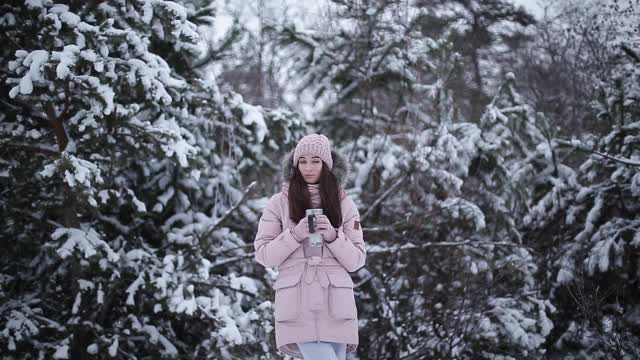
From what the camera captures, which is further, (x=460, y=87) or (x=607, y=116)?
(x=460, y=87)

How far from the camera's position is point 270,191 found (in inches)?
336

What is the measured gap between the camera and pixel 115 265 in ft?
17.6

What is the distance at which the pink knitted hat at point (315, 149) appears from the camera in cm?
333

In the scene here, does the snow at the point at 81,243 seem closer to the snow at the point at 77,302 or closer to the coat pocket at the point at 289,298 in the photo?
the snow at the point at 77,302

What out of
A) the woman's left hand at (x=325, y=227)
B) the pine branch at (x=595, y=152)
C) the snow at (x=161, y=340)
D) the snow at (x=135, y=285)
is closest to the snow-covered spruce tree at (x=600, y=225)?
the pine branch at (x=595, y=152)

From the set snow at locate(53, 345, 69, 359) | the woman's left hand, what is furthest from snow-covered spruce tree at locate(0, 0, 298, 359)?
the woman's left hand

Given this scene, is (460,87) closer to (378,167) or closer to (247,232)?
(378,167)

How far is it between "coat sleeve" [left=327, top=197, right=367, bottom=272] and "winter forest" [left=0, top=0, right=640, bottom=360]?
674mm

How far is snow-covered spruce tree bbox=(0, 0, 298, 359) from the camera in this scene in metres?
4.83

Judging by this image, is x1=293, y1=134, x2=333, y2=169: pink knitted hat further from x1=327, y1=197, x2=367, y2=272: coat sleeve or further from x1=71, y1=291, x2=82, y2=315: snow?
x1=71, y1=291, x2=82, y2=315: snow

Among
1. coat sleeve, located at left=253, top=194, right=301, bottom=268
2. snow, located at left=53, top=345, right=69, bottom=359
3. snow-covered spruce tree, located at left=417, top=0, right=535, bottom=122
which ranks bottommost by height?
snow, located at left=53, top=345, right=69, bottom=359

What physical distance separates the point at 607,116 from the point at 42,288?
21.9 ft

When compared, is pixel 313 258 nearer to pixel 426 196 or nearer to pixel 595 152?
pixel 595 152

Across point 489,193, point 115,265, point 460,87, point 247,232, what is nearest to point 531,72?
point 460,87
